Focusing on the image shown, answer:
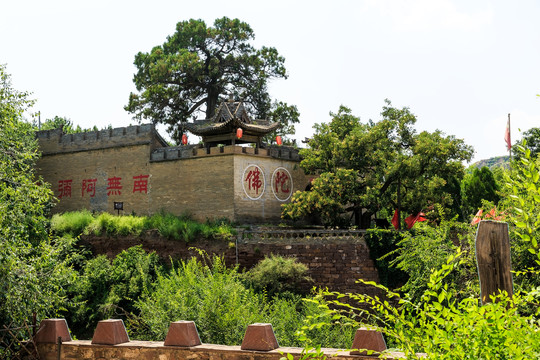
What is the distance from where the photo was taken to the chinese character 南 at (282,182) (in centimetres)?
2508

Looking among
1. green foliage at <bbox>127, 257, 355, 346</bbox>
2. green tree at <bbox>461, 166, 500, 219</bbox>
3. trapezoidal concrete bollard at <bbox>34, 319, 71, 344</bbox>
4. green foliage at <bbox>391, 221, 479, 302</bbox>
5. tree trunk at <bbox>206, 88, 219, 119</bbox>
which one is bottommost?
green foliage at <bbox>127, 257, 355, 346</bbox>

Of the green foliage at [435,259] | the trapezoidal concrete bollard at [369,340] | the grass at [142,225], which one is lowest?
the trapezoidal concrete bollard at [369,340]

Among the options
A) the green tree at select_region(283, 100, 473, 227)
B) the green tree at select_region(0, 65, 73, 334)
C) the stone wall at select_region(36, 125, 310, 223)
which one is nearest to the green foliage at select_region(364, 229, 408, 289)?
the green tree at select_region(283, 100, 473, 227)

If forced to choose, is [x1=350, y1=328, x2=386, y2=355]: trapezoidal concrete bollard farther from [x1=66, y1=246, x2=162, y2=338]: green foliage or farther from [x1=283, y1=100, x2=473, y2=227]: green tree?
[x1=283, y1=100, x2=473, y2=227]: green tree

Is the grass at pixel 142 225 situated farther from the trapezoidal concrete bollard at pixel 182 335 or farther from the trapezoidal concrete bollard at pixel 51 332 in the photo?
the trapezoidal concrete bollard at pixel 182 335

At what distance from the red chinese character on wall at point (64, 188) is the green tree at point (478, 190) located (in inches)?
633

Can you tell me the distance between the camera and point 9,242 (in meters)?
10.6

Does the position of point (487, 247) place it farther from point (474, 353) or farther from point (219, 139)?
point (219, 139)

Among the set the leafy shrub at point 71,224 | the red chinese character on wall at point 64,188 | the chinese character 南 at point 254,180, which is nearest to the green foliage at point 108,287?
the leafy shrub at point 71,224

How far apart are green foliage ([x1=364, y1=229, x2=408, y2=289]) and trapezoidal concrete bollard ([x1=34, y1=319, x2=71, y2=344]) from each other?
12.2 m

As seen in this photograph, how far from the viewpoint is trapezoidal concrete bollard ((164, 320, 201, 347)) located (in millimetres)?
8039

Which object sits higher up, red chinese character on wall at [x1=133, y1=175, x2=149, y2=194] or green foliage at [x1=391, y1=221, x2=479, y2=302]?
red chinese character on wall at [x1=133, y1=175, x2=149, y2=194]

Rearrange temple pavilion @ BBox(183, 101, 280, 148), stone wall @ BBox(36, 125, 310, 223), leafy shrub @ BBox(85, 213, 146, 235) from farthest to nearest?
1. temple pavilion @ BBox(183, 101, 280, 148)
2. stone wall @ BBox(36, 125, 310, 223)
3. leafy shrub @ BBox(85, 213, 146, 235)

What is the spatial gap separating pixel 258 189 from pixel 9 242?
1429cm
